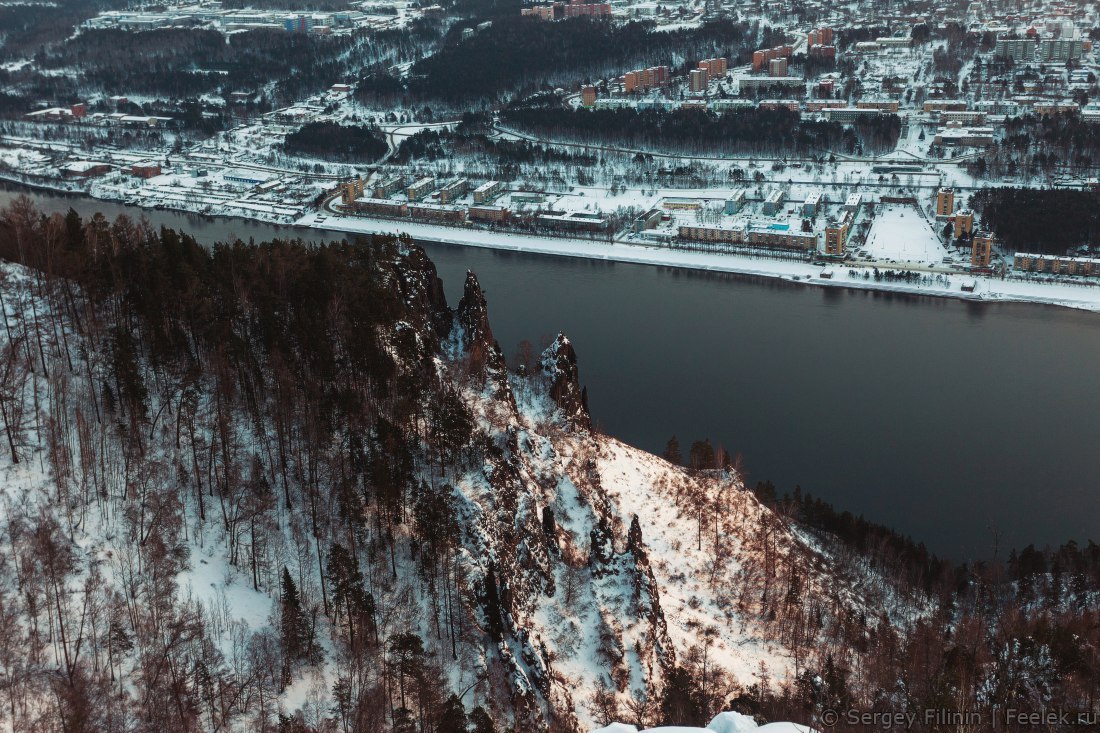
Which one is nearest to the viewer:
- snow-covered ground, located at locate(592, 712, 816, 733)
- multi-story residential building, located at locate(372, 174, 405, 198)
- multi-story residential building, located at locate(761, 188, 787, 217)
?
snow-covered ground, located at locate(592, 712, 816, 733)

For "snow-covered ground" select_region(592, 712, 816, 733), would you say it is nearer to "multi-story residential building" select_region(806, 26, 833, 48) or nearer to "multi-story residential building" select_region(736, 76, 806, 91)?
"multi-story residential building" select_region(736, 76, 806, 91)

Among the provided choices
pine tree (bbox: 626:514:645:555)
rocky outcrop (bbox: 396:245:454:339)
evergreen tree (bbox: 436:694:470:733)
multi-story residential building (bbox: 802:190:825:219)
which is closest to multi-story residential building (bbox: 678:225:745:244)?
multi-story residential building (bbox: 802:190:825:219)

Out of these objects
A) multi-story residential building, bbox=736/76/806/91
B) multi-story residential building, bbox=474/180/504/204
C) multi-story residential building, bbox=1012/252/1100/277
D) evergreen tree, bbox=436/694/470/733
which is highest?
multi-story residential building, bbox=736/76/806/91

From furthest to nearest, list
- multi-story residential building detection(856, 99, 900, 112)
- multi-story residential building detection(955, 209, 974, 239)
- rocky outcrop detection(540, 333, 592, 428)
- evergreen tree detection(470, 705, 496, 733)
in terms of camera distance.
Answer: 1. multi-story residential building detection(856, 99, 900, 112)
2. multi-story residential building detection(955, 209, 974, 239)
3. rocky outcrop detection(540, 333, 592, 428)
4. evergreen tree detection(470, 705, 496, 733)

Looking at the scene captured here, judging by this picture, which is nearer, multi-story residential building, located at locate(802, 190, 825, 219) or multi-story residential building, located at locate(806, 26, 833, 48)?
multi-story residential building, located at locate(802, 190, 825, 219)

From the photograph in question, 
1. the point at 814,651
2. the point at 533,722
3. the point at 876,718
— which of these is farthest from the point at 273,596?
the point at 814,651

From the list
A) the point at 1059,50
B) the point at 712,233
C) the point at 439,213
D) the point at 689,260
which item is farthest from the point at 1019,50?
the point at 439,213

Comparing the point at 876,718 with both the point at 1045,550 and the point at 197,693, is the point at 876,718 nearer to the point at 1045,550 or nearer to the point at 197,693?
the point at 197,693

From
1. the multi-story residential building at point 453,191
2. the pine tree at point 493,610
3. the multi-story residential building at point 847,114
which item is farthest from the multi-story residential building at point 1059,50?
the pine tree at point 493,610

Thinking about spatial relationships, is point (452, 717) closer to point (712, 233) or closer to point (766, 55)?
point (712, 233)
